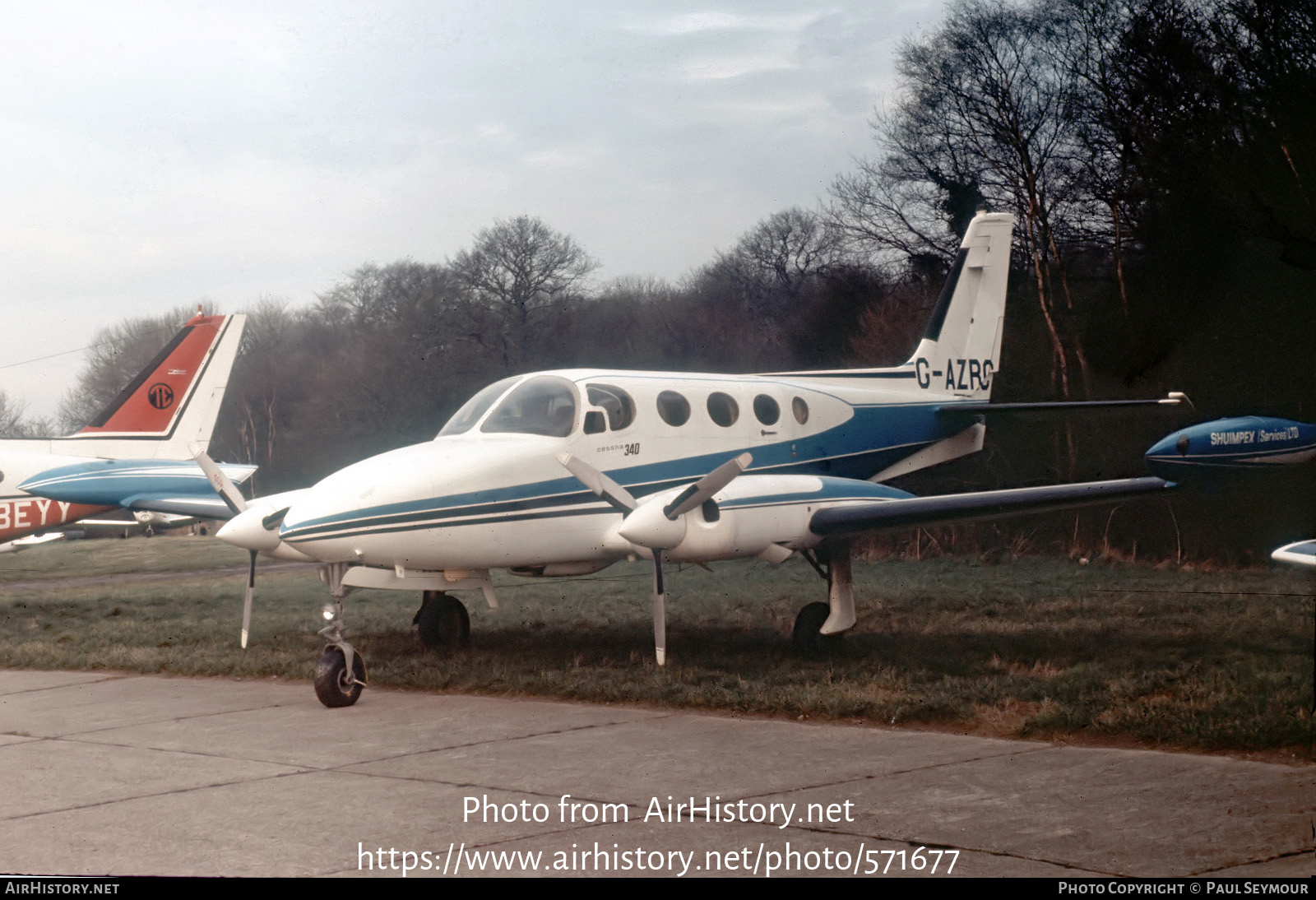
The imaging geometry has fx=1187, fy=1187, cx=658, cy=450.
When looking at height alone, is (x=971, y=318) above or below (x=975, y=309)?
below

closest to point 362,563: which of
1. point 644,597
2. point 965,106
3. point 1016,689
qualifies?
point 1016,689

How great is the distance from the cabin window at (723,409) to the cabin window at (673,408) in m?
0.31

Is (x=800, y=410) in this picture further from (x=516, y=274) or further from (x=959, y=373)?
(x=516, y=274)

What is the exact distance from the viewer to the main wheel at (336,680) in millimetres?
8891

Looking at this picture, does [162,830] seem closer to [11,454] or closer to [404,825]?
[404,825]

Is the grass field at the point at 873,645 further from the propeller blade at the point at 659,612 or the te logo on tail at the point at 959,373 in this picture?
the te logo on tail at the point at 959,373

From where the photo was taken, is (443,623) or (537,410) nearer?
(537,410)

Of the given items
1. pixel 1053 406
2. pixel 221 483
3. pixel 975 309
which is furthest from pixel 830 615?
pixel 975 309

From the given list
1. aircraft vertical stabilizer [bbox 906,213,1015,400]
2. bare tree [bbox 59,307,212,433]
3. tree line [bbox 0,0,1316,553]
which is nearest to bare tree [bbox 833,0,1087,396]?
tree line [bbox 0,0,1316,553]

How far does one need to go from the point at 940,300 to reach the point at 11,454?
47.4ft

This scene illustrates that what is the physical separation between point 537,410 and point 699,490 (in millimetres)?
1964

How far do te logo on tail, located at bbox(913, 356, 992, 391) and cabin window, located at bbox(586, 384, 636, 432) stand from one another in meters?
4.99

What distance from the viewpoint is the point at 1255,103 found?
11.6 metres

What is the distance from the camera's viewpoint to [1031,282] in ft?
78.1
